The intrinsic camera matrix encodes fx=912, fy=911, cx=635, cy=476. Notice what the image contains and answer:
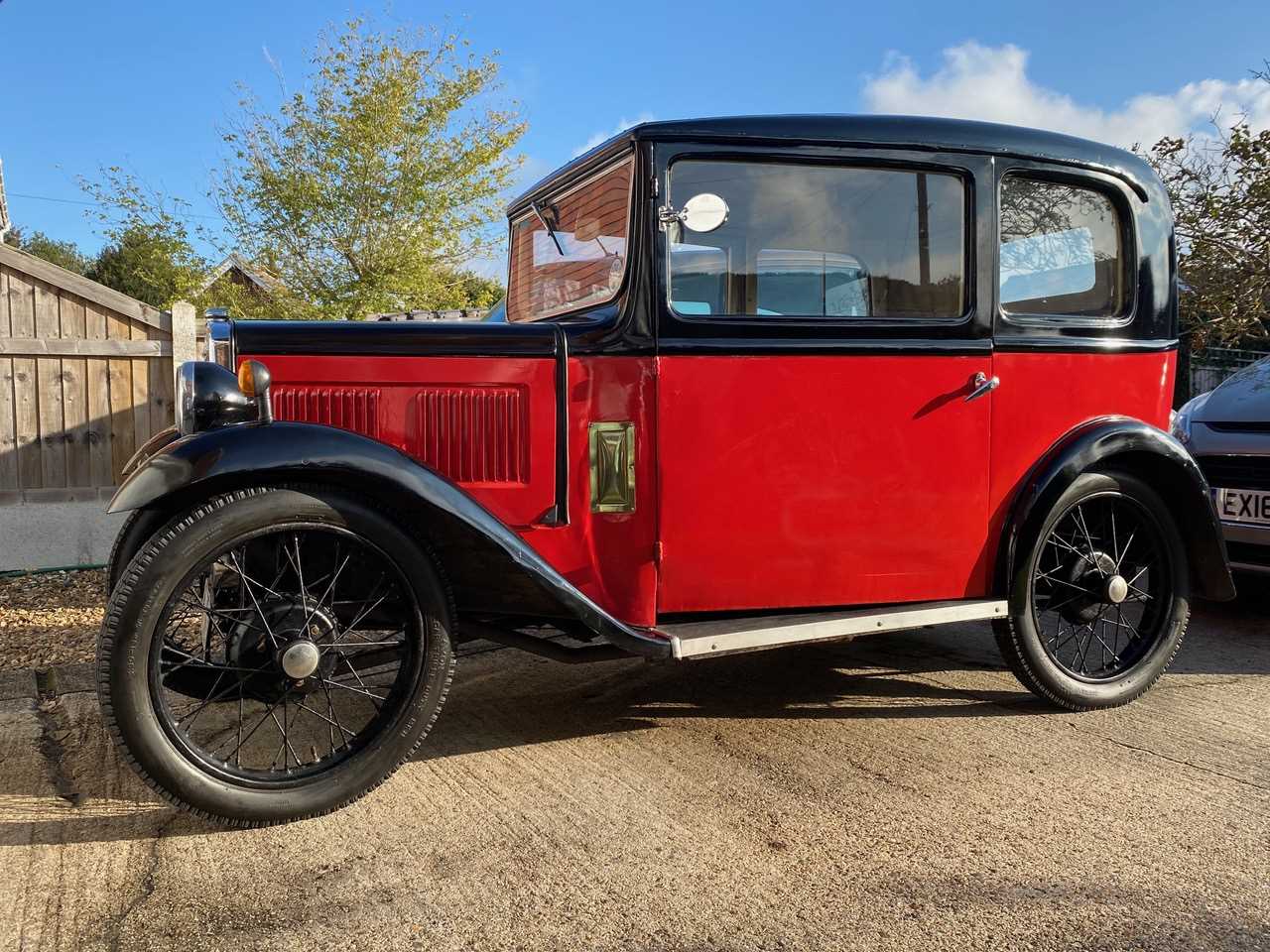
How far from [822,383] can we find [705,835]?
144cm

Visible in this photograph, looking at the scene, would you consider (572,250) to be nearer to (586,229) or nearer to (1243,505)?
(586,229)

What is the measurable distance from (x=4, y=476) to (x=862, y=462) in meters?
5.65

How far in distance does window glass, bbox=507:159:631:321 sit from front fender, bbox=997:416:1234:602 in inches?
63.9

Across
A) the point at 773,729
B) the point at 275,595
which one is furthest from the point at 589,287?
the point at 773,729

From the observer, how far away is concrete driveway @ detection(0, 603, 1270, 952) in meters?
1.92

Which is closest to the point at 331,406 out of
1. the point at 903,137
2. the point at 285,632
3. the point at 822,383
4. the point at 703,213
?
the point at 285,632

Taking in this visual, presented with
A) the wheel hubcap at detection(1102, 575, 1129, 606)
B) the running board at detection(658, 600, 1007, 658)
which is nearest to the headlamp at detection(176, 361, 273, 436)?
the running board at detection(658, 600, 1007, 658)

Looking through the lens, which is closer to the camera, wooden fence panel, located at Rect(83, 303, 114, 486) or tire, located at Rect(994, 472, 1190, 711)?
tire, located at Rect(994, 472, 1190, 711)

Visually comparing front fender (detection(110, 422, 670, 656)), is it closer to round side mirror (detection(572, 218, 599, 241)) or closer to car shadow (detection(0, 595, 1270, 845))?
car shadow (detection(0, 595, 1270, 845))

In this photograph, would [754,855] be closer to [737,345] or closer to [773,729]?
[773,729]

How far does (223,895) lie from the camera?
2041mm

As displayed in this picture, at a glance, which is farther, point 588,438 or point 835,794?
point 588,438

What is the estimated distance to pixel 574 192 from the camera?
3338 millimetres

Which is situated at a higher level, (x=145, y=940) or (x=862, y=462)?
(x=862, y=462)
